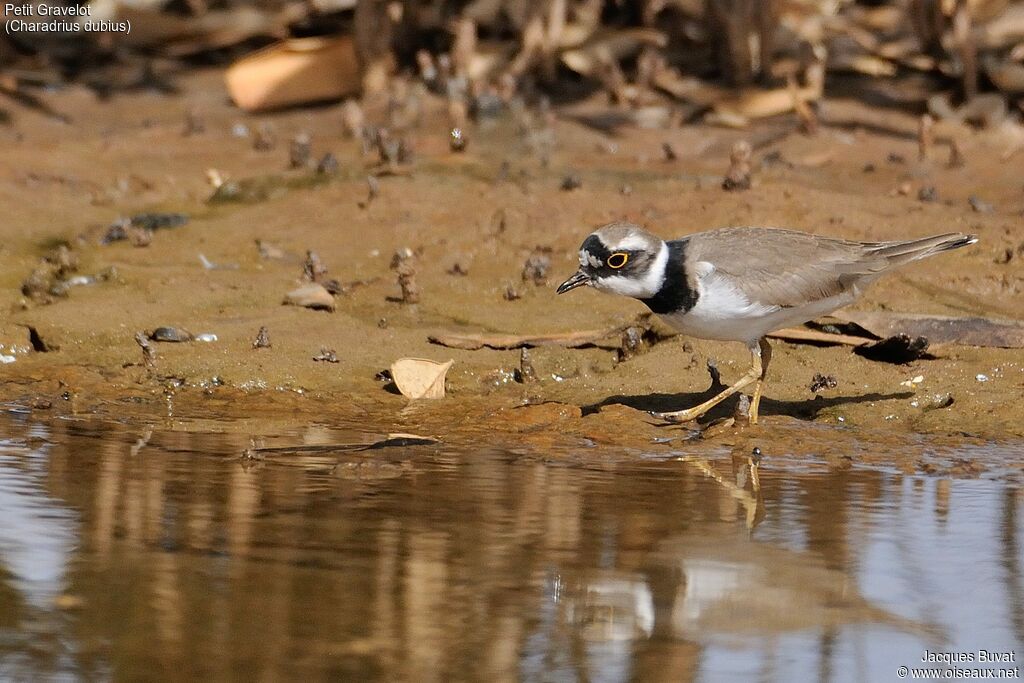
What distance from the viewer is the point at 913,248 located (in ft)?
23.7

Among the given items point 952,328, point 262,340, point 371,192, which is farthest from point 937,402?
point 371,192

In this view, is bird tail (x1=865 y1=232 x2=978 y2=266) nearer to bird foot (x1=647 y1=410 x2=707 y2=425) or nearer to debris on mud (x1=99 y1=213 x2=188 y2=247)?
bird foot (x1=647 y1=410 x2=707 y2=425)

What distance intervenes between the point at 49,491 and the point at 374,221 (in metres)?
4.61

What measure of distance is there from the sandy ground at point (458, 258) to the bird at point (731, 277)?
1.56 ft

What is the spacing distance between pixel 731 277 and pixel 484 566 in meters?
2.64

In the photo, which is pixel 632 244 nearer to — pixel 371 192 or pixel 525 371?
pixel 525 371

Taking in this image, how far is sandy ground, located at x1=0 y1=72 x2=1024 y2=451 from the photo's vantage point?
725cm

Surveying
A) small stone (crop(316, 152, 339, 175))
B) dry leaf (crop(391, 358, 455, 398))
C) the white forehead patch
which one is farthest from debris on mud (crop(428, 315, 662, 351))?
small stone (crop(316, 152, 339, 175))

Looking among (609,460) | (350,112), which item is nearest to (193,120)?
(350,112)

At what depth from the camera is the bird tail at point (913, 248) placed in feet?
23.5

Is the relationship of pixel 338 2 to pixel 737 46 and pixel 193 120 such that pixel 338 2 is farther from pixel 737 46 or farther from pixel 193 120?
pixel 737 46

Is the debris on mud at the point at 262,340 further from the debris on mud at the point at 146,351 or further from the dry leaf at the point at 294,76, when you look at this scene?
the dry leaf at the point at 294,76

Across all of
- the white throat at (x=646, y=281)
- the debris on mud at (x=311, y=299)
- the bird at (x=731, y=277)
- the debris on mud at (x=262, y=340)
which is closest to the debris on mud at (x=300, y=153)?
the debris on mud at (x=311, y=299)

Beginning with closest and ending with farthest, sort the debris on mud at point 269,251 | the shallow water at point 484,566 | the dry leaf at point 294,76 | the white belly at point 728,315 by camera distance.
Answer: the shallow water at point 484,566 < the white belly at point 728,315 < the debris on mud at point 269,251 < the dry leaf at point 294,76
